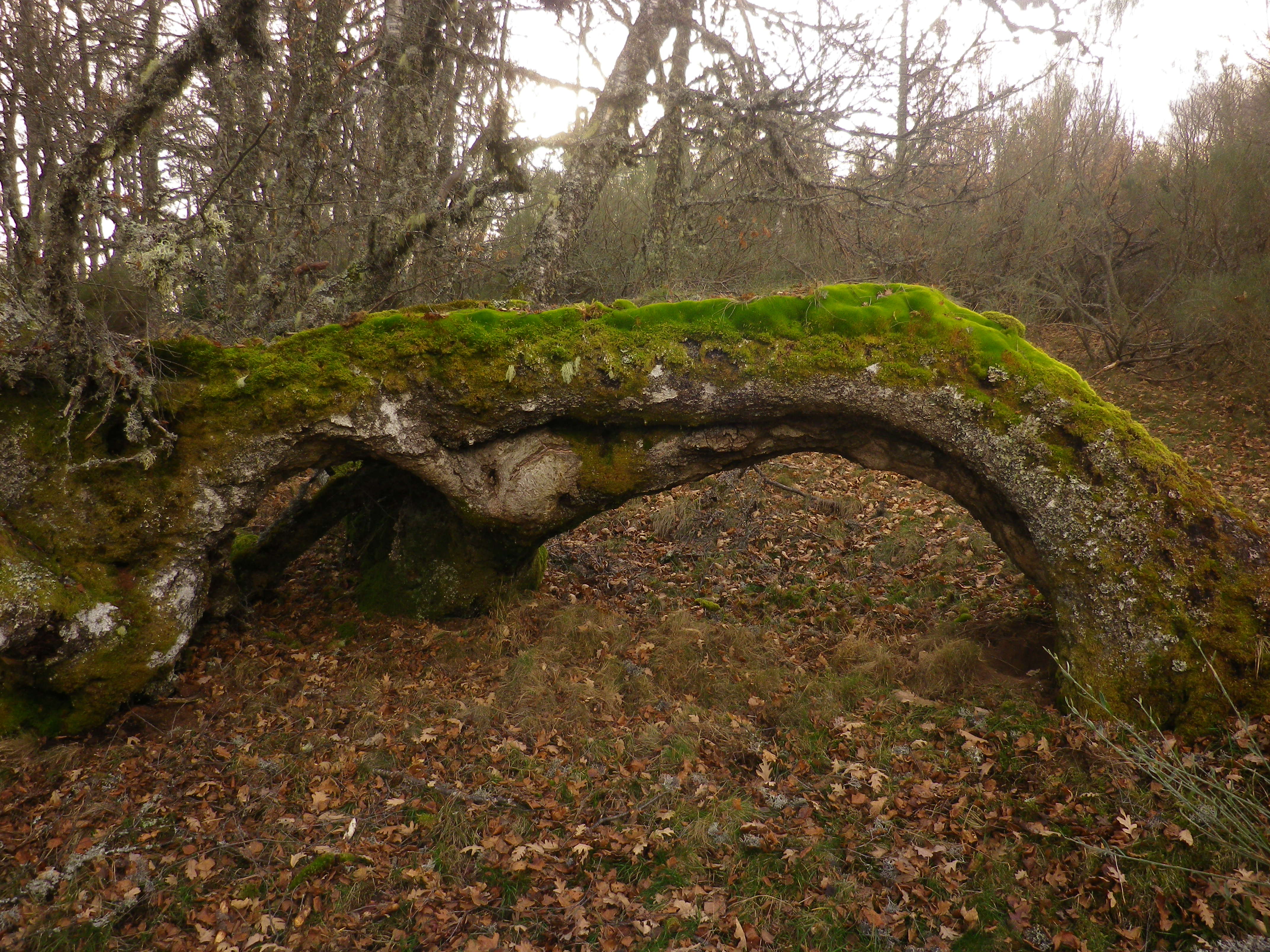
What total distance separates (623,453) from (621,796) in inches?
104

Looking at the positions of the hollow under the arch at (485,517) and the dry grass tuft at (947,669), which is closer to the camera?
the dry grass tuft at (947,669)

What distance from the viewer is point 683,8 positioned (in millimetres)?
9445

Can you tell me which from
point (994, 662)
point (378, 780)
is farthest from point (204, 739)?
point (994, 662)

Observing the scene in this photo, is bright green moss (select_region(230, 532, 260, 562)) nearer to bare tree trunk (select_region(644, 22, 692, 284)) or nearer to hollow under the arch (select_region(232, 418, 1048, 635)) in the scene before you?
hollow under the arch (select_region(232, 418, 1048, 635))

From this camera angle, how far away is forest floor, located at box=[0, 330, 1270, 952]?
12.2 ft

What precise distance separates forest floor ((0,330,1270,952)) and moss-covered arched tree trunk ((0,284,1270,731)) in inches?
25.0

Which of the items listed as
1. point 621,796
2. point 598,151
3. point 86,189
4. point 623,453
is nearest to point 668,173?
point 598,151

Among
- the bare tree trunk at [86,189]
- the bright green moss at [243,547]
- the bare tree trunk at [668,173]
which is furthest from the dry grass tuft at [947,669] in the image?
the bare tree trunk at [668,173]

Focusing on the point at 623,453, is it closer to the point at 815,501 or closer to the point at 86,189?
the point at 86,189

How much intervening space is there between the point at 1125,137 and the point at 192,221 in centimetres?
1630

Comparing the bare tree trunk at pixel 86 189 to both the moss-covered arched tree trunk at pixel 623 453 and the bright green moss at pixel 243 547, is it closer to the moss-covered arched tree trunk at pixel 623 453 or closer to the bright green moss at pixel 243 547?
the moss-covered arched tree trunk at pixel 623 453

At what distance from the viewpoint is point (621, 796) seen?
4.70 m

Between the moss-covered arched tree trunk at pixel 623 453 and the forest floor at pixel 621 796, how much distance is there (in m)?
0.63

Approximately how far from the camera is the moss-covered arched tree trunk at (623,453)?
4.77 meters
